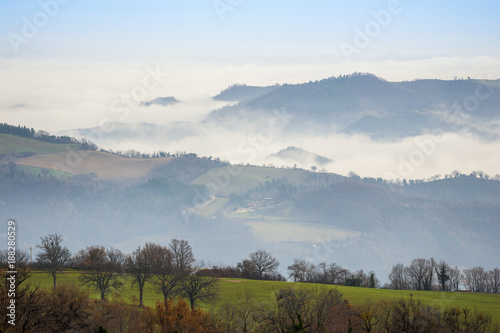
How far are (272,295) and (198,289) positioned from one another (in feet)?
49.5

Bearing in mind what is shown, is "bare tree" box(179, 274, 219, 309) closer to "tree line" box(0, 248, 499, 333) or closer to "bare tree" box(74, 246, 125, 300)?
"tree line" box(0, 248, 499, 333)

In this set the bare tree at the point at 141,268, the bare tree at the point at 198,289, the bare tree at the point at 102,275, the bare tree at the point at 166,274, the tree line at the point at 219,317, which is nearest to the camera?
the tree line at the point at 219,317

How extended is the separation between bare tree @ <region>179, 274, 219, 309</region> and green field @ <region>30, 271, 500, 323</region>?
5.63 feet

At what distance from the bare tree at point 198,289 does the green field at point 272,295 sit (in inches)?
67.5

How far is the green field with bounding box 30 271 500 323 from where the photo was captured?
132m

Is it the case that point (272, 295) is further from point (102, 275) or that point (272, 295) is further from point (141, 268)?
point (102, 275)

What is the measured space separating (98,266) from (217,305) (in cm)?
2684

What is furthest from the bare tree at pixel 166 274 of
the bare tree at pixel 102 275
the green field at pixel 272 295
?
the bare tree at pixel 102 275

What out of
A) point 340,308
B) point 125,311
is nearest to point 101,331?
point 125,311

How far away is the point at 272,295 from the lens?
134 meters

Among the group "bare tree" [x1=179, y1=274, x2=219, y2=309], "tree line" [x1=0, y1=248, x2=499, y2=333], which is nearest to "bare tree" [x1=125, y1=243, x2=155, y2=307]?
"bare tree" [x1=179, y1=274, x2=219, y2=309]

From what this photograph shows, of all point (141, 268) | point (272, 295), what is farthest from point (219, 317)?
point (141, 268)

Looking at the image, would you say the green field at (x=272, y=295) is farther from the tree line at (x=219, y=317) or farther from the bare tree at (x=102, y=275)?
the tree line at (x=219, y=317)

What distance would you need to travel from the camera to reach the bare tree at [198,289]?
13425cm
